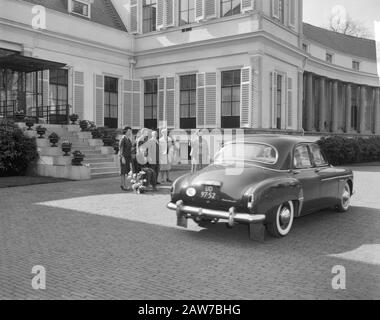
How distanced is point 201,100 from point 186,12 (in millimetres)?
5040

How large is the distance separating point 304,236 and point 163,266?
271cm

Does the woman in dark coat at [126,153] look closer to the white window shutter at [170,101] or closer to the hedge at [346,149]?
the white window shutter at [170,101]

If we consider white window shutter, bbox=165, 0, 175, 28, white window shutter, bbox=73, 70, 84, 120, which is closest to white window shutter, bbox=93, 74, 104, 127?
white window shutter, bbox=73, 70, 84, 120

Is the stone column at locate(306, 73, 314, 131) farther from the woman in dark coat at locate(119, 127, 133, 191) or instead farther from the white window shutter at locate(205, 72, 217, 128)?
the woman in dark coat at locate(119, 127, 133, 191)

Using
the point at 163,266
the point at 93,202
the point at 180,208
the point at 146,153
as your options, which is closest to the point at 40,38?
the point at 146,153

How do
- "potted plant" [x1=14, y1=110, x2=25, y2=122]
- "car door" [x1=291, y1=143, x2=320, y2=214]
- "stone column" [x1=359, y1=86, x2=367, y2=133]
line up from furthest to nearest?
"stone column" [x1=359, y1=86, x2=367, y2=133], "potted plant" [x1=14, y1=110, x2=25, y2=122], "car door" [x1=291, y1=143, x2=320, y2=214]

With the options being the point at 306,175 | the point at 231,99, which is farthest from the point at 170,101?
the point at 306,175

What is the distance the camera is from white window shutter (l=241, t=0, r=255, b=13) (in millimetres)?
20938

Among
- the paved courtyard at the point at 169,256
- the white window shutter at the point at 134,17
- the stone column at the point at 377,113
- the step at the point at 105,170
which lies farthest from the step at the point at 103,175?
the stone column at the point at 377,113

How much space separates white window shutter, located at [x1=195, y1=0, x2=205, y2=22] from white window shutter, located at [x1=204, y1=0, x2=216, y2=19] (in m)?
0.16

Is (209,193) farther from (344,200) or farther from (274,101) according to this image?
(274,101)

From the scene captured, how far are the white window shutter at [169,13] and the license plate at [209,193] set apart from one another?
1867 centimetres

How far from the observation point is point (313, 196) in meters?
7.60
